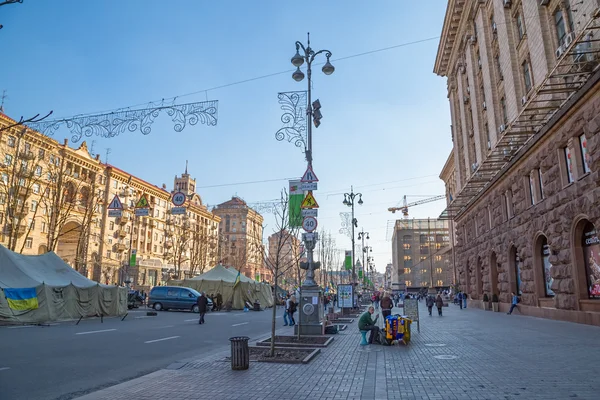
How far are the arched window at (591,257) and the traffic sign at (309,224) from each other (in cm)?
1088

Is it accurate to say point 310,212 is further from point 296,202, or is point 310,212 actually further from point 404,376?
point 404,376

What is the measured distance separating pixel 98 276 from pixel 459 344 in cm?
6286

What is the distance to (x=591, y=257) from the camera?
17422mm

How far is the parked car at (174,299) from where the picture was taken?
35594 mm

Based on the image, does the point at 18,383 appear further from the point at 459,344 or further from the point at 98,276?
the point at 98,276

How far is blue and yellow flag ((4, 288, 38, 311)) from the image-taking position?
20.6 m

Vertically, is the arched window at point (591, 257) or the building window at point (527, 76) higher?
the building window at point (527, 76)

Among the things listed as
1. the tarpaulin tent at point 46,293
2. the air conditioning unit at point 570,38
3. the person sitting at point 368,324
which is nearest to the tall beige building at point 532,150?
the air conditioning unit at point 570,38

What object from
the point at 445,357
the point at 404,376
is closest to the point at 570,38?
the point at 445,357

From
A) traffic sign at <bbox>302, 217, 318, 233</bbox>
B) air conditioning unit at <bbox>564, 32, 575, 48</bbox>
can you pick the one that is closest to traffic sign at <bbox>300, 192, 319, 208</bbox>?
traffic sign at <bbox>302, 217, 318, 233</bbox>

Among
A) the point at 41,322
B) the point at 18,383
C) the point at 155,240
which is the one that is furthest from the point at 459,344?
the point at 155,240

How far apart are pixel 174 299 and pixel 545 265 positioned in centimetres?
2733

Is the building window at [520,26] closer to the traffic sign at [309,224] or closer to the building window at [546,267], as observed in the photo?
the building window at [546,267]

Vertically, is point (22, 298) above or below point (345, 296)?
above
